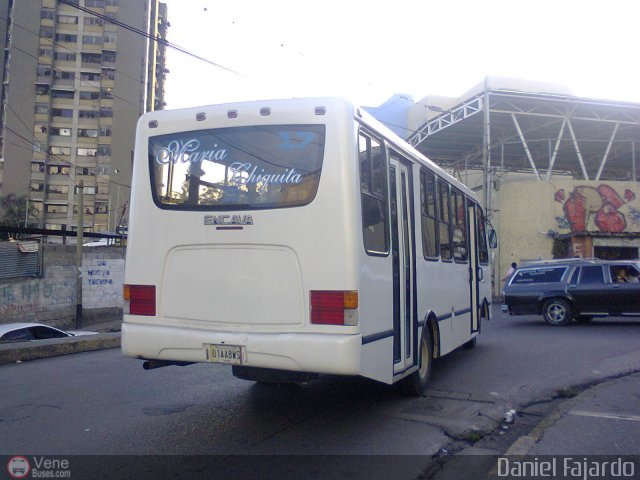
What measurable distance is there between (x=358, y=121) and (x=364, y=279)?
1.51 metres

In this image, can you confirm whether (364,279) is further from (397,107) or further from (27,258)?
(397,107)

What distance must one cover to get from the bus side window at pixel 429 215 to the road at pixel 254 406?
186cm

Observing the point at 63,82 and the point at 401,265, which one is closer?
the point at 401,265

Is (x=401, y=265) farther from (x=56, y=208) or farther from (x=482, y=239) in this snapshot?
(x=56, y=208)

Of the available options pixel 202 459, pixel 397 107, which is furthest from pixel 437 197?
pixel 397 107

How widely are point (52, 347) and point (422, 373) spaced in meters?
7.09

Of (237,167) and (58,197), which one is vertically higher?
(58,197)

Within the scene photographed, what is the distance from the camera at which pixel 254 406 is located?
22.4 ft

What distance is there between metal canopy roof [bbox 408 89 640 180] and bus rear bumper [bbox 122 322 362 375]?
24734 millimetres

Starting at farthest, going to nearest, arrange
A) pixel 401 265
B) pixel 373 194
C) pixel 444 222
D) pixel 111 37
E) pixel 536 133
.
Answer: pixel 111 37
pixel 536 133
pixel 444 222
pixel 401 265
pixel 373 194

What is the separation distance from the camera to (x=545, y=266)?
54.9 ft

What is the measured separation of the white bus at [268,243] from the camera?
519 centimetres

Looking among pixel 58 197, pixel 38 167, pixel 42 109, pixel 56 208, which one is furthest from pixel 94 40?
pixel 56 208

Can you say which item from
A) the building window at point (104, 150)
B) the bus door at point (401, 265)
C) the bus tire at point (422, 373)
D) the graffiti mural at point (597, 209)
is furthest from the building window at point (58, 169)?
the bus door at point (401, 265)
